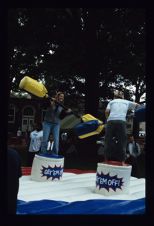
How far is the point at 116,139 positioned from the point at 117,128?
0.18m

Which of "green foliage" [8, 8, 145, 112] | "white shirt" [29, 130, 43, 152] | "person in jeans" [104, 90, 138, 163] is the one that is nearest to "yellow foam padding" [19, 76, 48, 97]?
"person in jeans" [104, 90, 138, 163]

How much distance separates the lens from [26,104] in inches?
1606

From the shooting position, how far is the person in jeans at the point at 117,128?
20.6 feet

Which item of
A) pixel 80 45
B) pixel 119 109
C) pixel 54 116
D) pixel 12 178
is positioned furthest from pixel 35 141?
pixel 12 178

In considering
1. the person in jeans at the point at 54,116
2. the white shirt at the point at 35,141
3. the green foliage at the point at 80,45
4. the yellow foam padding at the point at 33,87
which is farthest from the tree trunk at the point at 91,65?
the yellow foam padding at the point at 33,87

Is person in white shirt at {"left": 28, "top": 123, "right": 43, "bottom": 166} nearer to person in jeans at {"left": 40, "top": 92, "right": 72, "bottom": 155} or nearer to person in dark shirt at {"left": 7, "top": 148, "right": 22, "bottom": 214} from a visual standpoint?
person in jeans at {"left": 40, "top": 92, "right": 72, "bottom": 155}

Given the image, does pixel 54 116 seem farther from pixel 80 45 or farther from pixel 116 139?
pixel 80 45

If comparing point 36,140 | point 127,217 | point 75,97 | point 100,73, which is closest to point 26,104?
point 75,97

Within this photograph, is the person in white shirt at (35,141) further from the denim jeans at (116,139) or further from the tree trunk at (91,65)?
the tree trunk at (91,65)

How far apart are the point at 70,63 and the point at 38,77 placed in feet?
5.76

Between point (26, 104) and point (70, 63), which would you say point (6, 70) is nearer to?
point (70, 63)

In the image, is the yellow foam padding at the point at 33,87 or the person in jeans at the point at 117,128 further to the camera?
the yellow foam padding at the point at 33,87

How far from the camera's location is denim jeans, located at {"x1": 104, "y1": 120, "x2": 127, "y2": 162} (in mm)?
6293

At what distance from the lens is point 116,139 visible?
6328 millimetres
